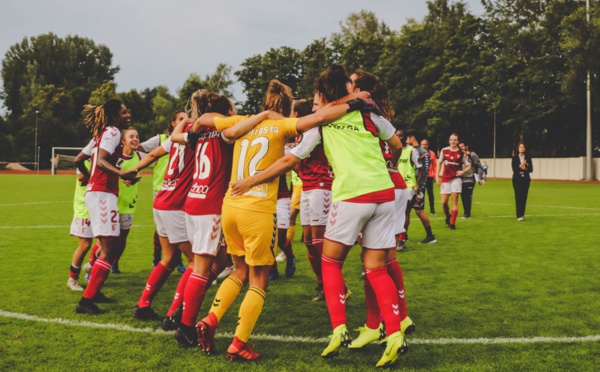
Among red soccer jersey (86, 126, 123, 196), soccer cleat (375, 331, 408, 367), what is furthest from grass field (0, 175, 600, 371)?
red soccer jersey (86, 126, 123, 196)

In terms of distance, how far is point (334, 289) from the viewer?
175 inches

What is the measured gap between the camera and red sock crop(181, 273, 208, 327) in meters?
4.73

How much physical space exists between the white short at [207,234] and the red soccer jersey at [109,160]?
5.54 feet

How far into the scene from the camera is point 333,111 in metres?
4.30

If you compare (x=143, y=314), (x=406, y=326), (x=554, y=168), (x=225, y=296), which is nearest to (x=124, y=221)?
(x=143, y=314)

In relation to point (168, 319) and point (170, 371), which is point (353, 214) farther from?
point (168, 319)

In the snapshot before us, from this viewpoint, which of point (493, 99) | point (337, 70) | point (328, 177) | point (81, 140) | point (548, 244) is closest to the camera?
point (337, 70)

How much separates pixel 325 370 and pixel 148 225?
36.4 ft

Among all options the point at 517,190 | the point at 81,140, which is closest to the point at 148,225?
the point at 517,190

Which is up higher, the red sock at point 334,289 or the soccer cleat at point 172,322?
the red sock at point 334,289

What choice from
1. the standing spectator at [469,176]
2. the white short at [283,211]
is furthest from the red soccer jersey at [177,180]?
the standing spectator at [469,176]

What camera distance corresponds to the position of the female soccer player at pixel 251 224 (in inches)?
173

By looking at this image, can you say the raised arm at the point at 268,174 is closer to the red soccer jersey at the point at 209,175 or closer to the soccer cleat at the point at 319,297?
the red soccer jersey at the point at 209,175

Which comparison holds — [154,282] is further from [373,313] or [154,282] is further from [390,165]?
[390,165]
